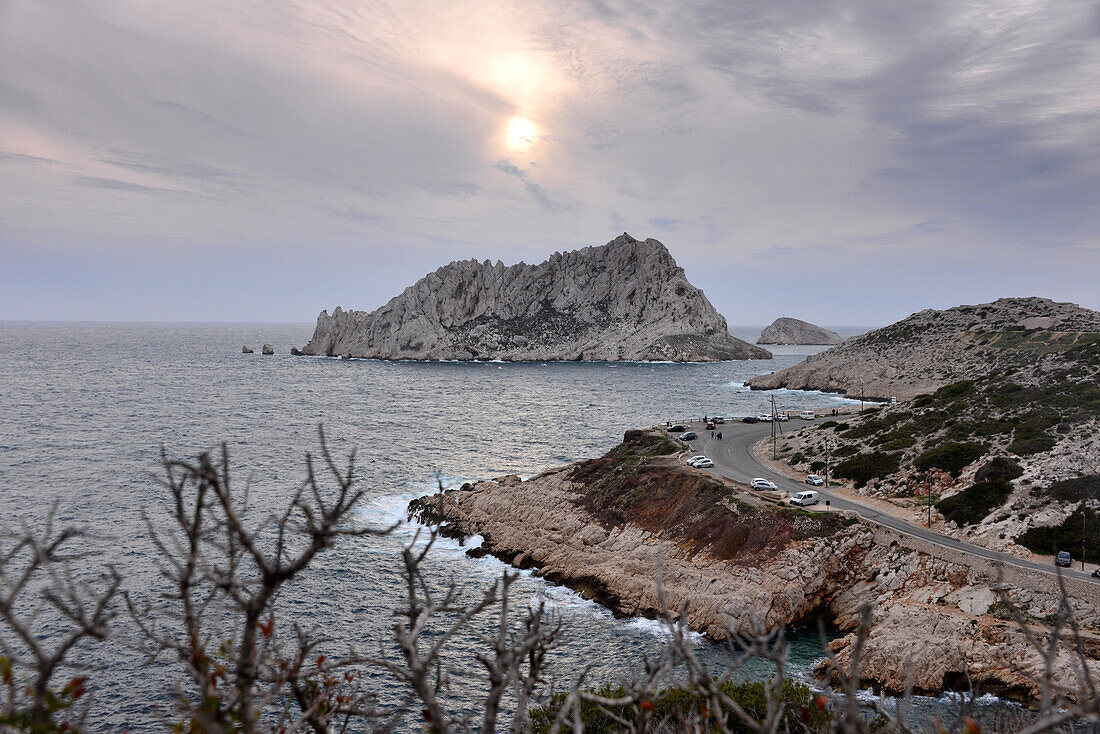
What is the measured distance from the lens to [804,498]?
130 feet

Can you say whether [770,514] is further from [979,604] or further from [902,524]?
[979,604]

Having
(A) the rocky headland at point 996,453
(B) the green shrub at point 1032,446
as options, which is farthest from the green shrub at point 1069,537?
(B) the green shrub at point 1032,446

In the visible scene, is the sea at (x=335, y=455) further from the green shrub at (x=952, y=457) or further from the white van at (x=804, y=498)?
the green shrub at (x=952, y=457)

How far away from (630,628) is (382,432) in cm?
5605

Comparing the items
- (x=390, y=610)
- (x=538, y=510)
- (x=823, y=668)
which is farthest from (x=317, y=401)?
(x=823, y=668)

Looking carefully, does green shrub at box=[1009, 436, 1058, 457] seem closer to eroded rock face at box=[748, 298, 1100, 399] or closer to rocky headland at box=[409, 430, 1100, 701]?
rocky headland at box=[409, 430, 1100, 701]

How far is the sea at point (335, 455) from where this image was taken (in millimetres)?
28188

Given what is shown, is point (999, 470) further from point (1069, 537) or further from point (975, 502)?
point (1069, 537)

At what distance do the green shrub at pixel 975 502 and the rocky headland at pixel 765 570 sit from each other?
5.37 m

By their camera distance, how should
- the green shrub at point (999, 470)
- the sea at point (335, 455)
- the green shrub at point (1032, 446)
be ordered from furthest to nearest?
the green shrub at point (1032, 446) → the green shrub at point (999, 470) → the sea at point (335, 455)

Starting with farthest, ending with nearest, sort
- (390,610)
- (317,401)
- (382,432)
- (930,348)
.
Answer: (930,348) → (317,401) → (382,432) → (390,610)

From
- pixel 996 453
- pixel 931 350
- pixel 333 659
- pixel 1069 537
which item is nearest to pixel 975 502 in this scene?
pixel 1069 537

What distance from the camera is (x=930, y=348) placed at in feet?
380

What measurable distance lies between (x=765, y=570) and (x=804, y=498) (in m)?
8.35
